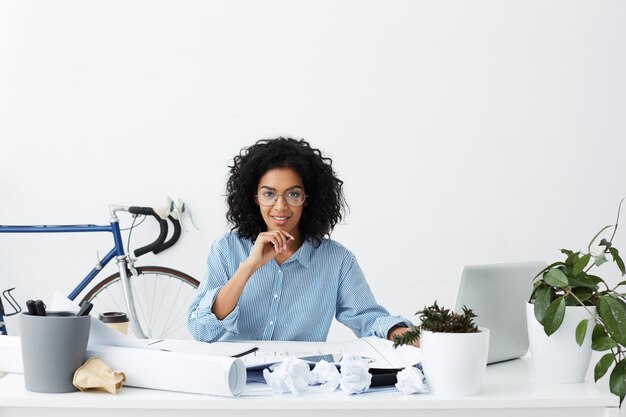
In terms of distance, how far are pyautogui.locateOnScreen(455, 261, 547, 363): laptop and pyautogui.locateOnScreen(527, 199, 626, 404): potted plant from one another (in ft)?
0.35

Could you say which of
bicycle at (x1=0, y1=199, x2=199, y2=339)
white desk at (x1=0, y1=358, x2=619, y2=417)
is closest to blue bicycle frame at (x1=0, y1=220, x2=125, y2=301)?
bicycle at (x1=0, y1=199, x2=199, y2=339)

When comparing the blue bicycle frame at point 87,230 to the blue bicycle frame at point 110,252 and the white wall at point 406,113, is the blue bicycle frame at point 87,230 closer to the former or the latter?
the blue bicycle frame at point 110,252

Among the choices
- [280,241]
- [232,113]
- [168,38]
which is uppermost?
[168,38]

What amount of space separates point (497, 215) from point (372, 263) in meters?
0.57

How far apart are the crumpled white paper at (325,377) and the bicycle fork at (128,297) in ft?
7.02

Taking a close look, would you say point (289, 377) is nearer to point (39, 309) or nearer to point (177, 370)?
point (177, 370)

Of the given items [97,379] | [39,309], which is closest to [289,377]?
[97,379]

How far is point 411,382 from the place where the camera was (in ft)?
4.04

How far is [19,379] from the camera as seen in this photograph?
1301 mm

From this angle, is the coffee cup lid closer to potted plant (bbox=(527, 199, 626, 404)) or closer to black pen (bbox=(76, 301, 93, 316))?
black pen (bbox=(76, 301, 93, 316))

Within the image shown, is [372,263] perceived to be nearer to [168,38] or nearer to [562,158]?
[562,158]

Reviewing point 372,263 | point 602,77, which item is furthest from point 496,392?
point 602,77

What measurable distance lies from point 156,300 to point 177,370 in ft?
7.75

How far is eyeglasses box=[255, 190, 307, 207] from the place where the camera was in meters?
1.95
